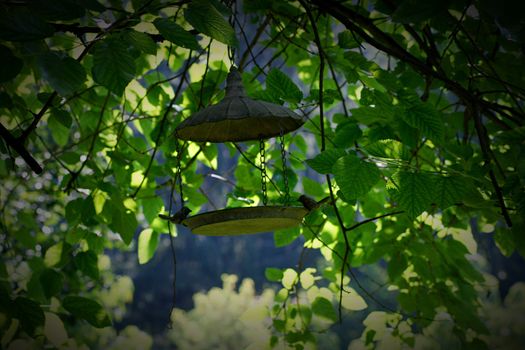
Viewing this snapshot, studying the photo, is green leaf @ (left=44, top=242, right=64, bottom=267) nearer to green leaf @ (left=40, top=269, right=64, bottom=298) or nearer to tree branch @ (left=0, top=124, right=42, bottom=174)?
green leaf @ (left=40, top=269, right=64, bottom=298)

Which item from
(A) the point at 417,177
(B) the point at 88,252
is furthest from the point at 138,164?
(A) the point at 417,177

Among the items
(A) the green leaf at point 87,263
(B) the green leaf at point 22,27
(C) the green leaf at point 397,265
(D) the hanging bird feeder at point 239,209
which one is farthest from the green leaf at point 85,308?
(C) the green leaf at point 397,265

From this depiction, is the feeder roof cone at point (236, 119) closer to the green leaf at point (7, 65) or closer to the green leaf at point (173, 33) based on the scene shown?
the green leaf at point (173, 33)

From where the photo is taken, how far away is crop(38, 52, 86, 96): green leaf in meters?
0.69

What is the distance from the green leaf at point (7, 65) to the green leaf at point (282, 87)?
1.86ft

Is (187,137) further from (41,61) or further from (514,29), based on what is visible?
(514,29)

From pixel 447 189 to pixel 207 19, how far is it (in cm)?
49

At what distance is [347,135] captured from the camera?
1302mm

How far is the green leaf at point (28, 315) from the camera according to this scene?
1.00 metres

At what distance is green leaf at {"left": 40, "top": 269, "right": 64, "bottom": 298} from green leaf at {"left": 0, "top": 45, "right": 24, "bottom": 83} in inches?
29.9

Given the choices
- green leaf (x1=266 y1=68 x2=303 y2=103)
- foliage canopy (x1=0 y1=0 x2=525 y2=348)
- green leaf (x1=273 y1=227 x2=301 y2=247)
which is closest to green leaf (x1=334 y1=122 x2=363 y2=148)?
foliage canopy (x1=0 y1=0 x2=525 y2=348)

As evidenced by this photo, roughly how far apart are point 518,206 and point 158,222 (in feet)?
3.27

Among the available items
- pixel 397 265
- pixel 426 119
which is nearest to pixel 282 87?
pixel 426 119

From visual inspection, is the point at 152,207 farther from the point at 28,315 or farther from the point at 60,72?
the point at 60,72
